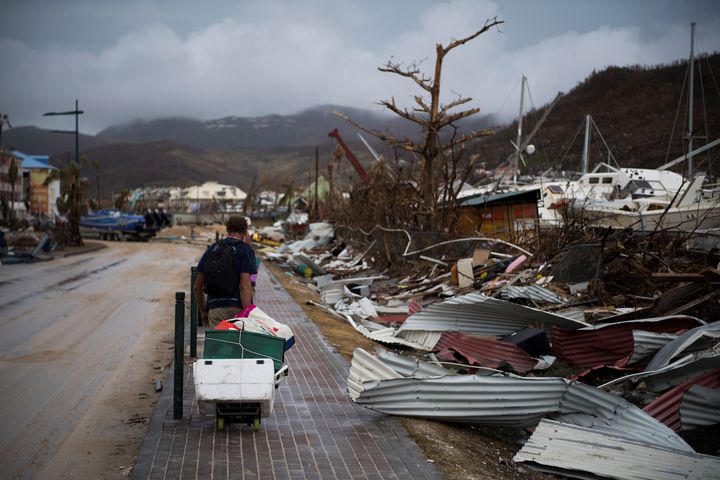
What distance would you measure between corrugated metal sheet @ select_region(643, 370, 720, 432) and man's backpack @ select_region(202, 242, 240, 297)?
418cm

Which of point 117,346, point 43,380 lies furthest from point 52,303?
point 43,380

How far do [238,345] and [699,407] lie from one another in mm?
4206

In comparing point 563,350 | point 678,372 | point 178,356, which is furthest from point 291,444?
point 563,350

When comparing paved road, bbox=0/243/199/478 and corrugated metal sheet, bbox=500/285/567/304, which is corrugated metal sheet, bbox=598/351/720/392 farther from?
paved road, bbox=0/243/199/478

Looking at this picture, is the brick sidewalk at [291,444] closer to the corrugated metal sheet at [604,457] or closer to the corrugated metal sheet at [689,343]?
the corrugated metal sheet at [604,457]

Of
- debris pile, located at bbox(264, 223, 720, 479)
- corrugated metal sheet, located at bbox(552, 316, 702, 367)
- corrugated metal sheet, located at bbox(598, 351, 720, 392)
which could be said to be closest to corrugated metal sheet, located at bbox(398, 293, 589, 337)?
debris pile, located at bbox(264, 223, 720, 479)

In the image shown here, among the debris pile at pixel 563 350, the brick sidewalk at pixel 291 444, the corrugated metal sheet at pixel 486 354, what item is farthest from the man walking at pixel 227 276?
the corrugated metal sheet at pixel 486 354

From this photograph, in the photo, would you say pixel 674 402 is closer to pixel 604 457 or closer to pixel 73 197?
pixel 604 457

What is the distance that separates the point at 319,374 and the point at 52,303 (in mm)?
9452

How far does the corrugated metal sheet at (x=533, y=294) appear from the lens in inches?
501

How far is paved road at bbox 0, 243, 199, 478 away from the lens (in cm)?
684

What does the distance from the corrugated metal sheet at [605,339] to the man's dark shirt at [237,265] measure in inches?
192

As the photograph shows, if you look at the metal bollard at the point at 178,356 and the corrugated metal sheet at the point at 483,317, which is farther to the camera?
the corrugated metal sheet at the point at 483,317

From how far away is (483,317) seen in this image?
1145cm
